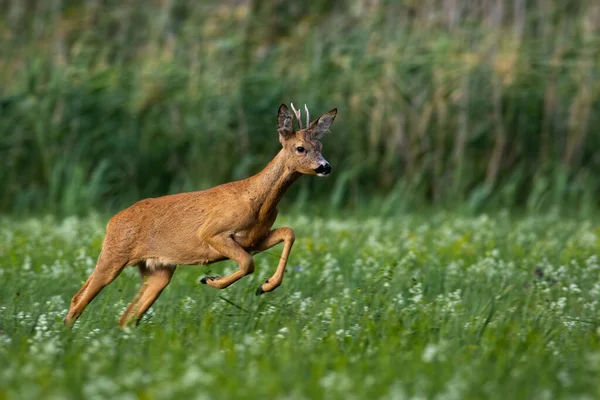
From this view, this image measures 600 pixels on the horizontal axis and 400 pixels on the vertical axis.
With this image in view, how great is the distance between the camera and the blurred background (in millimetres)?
12039

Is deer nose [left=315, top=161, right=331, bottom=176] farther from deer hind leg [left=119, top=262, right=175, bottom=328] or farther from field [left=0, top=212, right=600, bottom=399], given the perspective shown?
deer hind leg [left=119, top=262, right=175, bottom=328]

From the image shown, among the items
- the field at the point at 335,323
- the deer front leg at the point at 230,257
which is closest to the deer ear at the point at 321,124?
the deer front leg at the point at 230,257

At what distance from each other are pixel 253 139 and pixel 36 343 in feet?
24.7

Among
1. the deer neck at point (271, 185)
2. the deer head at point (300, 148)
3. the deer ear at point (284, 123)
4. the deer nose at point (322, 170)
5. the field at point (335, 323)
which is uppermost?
the deer ear at point (284, 123)

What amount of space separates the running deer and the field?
21 centimetres

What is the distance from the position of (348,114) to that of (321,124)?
5.91 meters

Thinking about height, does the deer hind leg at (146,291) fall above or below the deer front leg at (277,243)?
below

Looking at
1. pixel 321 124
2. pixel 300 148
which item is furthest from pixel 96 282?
pixel 321 124

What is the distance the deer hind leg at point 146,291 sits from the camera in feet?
20.1

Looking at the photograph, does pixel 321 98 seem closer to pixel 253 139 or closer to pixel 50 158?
pixel 253 139

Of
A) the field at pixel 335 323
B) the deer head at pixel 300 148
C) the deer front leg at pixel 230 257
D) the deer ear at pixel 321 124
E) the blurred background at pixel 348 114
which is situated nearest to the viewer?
the field at pixel 335 323

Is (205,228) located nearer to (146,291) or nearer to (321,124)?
(146,291)

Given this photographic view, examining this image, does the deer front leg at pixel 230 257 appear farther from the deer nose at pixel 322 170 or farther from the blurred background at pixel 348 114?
the blurred background at pixel 348 114

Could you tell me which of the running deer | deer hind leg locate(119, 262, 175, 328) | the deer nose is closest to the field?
deer hind leg locate(119, 262, 175, 328)
